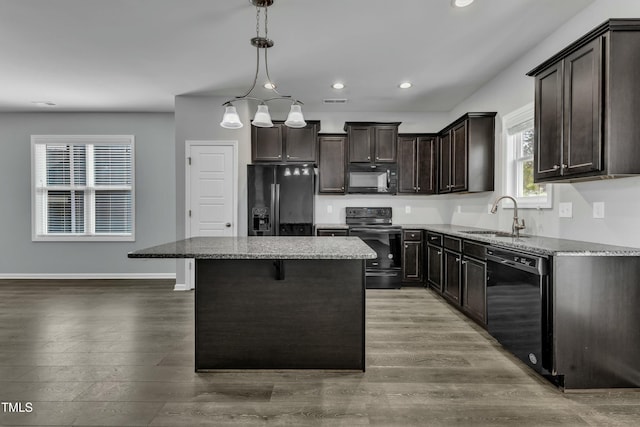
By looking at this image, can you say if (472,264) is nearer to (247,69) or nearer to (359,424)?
(359,424)

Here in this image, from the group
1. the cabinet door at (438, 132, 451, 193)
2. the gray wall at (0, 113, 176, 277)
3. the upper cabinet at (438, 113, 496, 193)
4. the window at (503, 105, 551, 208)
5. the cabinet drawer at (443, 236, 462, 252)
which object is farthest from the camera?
the gray wall at (0, 113, 176, 277)

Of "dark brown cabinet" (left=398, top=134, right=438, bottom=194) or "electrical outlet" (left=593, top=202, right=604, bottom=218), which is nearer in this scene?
"electrical outlet" (left=593, top=202, right=604, bottom=218)

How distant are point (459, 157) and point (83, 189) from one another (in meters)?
5.86

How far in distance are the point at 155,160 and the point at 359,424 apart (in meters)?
5.21

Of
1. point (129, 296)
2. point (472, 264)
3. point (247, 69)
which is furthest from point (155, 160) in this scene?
point (472, 264)

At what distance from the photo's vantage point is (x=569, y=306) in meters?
2.12

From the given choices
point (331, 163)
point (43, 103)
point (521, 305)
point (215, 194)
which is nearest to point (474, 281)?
point (521, 305)

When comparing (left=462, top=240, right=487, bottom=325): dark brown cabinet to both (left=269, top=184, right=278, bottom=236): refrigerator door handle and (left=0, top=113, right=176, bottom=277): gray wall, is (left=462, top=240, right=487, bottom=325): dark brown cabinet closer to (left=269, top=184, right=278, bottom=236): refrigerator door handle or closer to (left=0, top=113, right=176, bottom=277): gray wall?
(left=269, top=184, right=278, bottom=236): refrigerator door handle

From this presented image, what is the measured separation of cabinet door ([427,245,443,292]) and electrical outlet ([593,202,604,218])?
1.90 meters

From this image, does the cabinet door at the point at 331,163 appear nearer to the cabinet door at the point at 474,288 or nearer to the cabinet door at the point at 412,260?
the cabinet door at the point at 412,260

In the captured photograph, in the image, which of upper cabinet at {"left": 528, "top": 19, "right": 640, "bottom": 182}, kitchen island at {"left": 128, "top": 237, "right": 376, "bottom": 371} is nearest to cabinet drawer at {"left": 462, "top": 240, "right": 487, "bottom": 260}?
upper cabinet at {"left": 528, "top": 19, "right": 640, "bottom": 182}

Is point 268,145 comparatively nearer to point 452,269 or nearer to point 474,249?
point 452,269

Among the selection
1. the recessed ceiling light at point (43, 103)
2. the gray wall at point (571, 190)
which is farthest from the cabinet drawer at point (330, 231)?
the recessed ceiling light at point (43, 103)

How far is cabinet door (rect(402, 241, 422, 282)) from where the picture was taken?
4895mm
